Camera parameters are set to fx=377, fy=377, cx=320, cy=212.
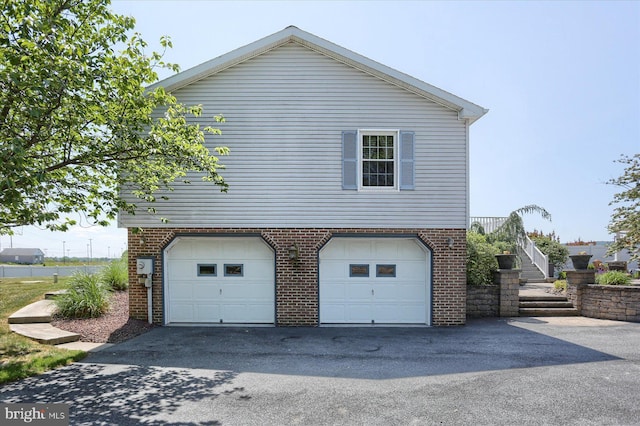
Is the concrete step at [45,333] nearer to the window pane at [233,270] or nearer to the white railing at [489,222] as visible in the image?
the window pane at [233,270]

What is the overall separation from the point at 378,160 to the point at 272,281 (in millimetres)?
4403

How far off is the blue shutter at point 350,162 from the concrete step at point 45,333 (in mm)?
7351

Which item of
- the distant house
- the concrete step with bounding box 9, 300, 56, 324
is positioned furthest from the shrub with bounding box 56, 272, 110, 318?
the distant house

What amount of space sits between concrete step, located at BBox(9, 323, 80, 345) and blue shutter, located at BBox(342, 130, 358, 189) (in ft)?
24.1

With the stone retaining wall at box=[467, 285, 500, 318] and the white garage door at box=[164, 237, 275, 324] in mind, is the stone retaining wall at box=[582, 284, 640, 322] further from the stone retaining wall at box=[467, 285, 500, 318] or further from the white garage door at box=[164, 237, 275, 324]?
the white garage door at box=[164, 237, 275, 324]

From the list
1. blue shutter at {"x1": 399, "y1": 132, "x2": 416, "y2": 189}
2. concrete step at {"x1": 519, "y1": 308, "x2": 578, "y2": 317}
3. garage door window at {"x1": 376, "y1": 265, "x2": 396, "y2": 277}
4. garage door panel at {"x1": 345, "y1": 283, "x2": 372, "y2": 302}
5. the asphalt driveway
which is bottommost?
concrete step at {"x1": 519, "y1": 308, "x2": 578, "y2": 317}

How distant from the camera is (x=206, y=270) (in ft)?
34.2

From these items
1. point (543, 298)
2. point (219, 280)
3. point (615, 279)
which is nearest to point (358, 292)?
point (219, 280)

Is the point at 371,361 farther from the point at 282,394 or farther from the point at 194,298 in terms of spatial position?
the point at 194,298

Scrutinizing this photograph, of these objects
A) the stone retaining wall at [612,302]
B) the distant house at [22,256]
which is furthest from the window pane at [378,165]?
the distant house at [22,256]

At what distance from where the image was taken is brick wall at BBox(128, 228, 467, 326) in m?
10.2

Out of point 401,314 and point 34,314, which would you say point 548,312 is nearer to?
point 401,314

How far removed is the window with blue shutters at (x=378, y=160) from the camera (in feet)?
33.4

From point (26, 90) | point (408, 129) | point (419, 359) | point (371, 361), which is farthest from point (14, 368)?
point (408, 129)
